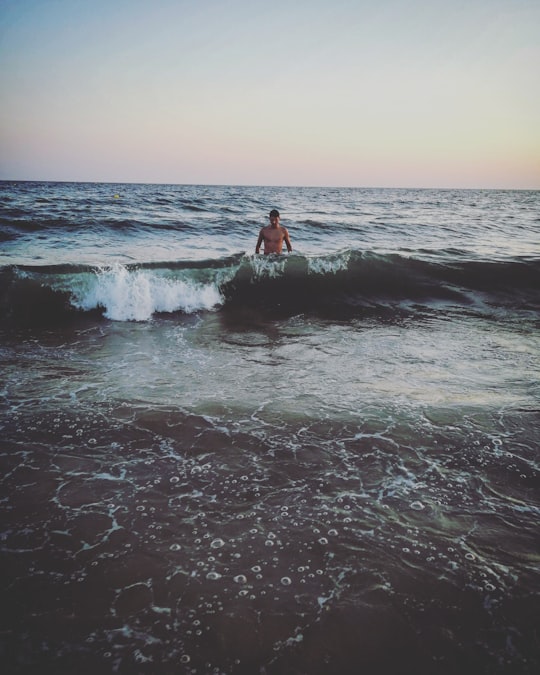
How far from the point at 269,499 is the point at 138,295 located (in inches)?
267

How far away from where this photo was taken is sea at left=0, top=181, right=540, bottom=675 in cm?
198

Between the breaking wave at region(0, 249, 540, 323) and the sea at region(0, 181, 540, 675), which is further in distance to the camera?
the breaking wave at region(0, 249, 540, 323)

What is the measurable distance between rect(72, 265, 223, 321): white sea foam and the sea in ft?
3.14

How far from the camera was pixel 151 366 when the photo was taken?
555cm

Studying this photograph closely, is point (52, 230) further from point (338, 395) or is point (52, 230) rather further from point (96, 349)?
point (338, 395)

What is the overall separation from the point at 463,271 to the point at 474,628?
36.6ft

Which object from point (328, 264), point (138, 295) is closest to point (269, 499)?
point (138, 295)

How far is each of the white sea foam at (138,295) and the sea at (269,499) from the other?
96 cm

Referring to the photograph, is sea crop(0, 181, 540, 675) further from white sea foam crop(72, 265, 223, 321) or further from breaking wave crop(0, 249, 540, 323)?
breaking wave crop(0, 249, 540, 323)

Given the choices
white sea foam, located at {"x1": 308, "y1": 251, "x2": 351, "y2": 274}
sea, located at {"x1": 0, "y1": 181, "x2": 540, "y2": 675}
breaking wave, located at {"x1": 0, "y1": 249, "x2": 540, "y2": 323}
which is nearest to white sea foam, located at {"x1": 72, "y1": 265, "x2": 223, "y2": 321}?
breaking wave, located at {"x1": 0, "y1": 249, "x2": 540, "y2": 323}

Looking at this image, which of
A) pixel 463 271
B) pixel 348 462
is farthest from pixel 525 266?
pixel 348 462

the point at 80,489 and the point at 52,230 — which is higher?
the point at 52,230

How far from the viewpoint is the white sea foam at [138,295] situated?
8.53 metres

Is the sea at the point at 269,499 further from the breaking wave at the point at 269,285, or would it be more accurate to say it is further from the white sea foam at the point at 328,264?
the white sea foam at the point at 328,264
